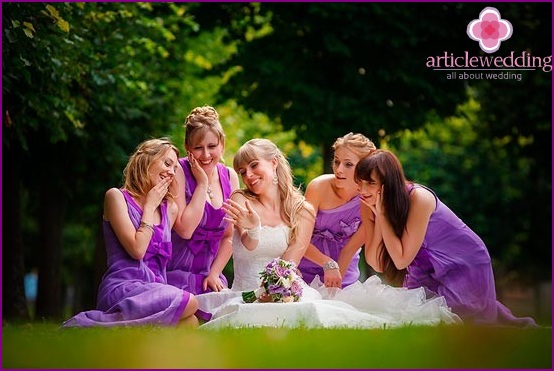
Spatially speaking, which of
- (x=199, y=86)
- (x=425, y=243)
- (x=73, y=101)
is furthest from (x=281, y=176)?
(x=199, y=86)

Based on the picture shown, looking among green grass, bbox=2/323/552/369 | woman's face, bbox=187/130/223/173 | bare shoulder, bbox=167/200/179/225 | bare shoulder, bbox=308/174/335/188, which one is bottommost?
green grass, bbox=2/323/552/369

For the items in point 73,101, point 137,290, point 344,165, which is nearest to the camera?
point 137,290

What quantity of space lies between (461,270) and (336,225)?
168 cm

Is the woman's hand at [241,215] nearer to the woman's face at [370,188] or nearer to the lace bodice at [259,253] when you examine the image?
the lace bodice at [259,253]

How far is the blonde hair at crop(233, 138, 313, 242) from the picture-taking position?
9.91 metres

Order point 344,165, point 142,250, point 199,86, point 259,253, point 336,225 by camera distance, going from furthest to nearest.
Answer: point 199,86
point 336,225
point 344,165
point 259,253
point 142,250

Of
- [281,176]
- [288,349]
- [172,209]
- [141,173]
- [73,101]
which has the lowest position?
[288,349]

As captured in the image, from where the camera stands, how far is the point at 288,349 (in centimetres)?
701

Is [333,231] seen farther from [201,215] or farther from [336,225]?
[201,215]

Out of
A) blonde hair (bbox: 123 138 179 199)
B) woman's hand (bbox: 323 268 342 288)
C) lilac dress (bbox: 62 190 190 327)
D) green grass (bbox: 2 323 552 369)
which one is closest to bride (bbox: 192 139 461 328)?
woman's hand (bbox: 323 268 342 288)

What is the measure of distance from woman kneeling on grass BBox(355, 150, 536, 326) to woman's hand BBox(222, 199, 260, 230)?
1068mm

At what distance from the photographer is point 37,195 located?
801 inches

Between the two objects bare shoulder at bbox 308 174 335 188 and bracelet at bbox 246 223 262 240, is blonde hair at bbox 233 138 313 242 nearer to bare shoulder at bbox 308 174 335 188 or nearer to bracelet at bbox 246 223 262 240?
bracelet at bbox 246 223 262 240

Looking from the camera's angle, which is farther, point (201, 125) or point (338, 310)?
point (201, 125)
